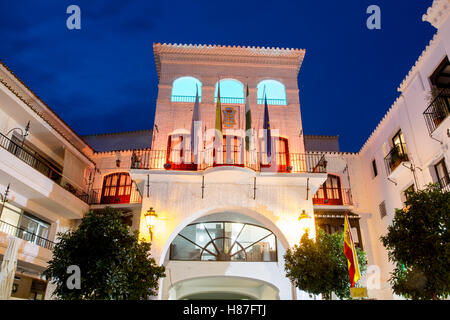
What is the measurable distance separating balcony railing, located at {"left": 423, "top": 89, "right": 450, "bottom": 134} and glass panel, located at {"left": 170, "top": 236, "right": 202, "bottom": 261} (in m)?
10.8

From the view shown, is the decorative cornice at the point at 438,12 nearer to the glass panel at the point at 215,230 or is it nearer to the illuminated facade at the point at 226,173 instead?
the illuminated facade at the point at 226,173

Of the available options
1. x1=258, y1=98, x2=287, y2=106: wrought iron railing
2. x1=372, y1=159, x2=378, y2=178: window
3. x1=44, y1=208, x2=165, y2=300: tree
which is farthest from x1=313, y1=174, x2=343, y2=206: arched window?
x1=44, y1=208, x2=165, y2=300: tree

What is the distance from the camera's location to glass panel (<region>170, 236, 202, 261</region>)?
16484mm

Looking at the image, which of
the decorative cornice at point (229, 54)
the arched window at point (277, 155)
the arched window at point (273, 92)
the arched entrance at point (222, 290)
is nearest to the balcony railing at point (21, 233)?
the arched entrance at point (222, 290)

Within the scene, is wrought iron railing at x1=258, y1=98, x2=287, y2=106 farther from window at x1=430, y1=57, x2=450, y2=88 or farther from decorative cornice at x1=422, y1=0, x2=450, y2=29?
decorative cornice at x1=422, y1=0, x2=450, y2=29

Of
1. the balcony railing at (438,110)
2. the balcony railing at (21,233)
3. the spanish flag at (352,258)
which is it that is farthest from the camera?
the balcony railing at (21,233)

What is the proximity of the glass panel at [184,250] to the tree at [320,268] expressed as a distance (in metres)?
6.02

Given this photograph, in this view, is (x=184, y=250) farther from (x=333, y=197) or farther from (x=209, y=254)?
(x=333, y=197)

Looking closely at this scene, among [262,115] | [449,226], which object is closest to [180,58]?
[262,115]

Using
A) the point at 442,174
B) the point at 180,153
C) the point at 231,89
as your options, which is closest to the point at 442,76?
the point at 442,174

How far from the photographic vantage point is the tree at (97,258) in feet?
26.5

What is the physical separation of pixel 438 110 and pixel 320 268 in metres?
7.03

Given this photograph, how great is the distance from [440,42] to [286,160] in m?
6.97

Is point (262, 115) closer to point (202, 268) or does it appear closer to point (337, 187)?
point (337, 187)
